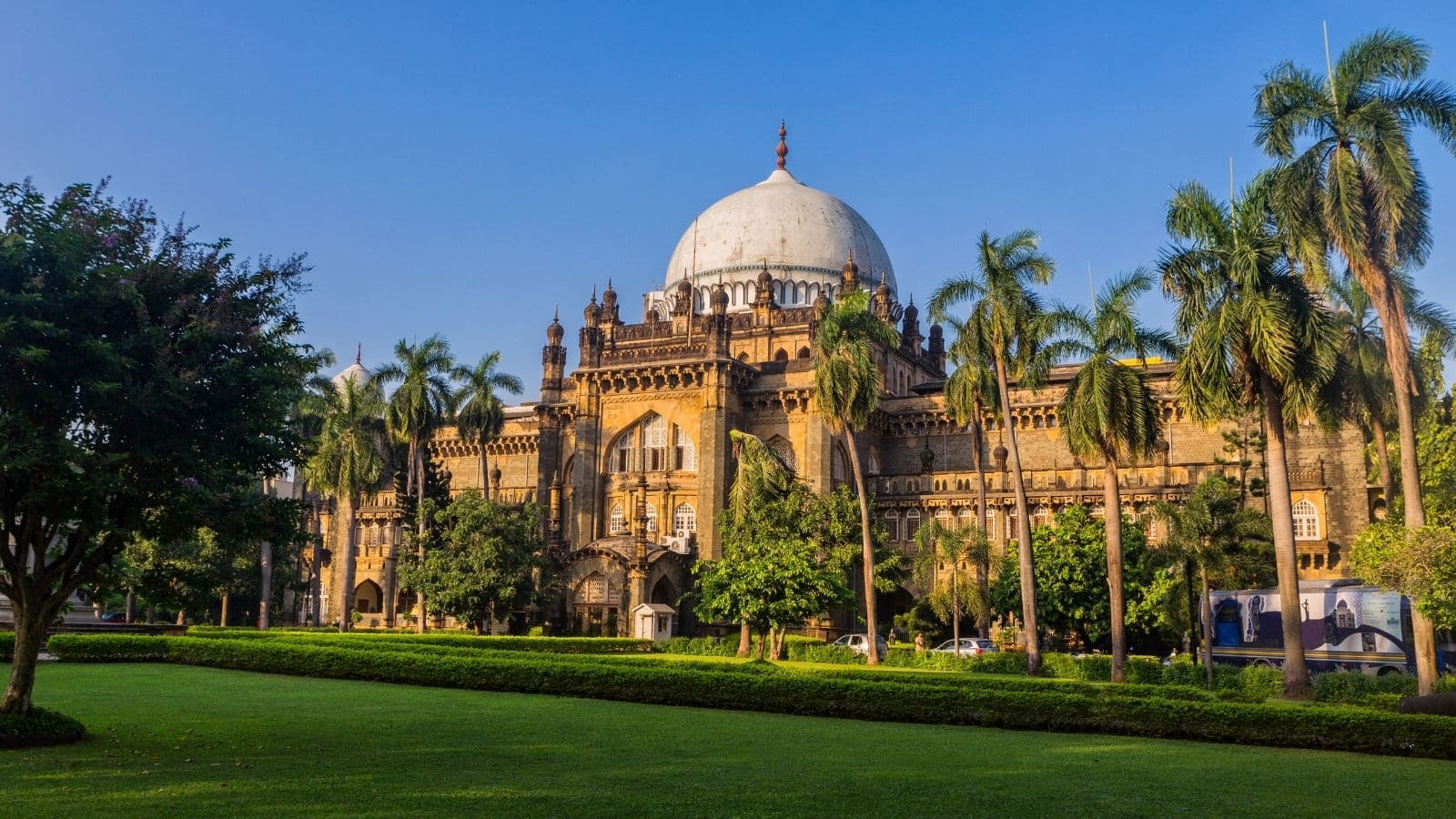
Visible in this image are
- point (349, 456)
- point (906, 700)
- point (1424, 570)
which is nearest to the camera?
point (906, 700)

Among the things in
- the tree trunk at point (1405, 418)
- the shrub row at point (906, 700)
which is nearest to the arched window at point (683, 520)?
the shrub row at point (906, 700)

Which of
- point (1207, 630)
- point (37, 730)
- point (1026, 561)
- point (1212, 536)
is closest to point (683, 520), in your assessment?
point (1026, 561)

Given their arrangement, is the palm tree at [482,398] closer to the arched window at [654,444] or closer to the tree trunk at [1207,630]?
the arched window at [654,444]

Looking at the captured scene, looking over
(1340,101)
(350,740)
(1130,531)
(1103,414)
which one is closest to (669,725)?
(350,740)

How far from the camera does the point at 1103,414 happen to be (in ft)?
→ 104

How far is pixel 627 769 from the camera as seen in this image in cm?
1480

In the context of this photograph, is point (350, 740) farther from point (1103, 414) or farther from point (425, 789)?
point (1103, 414)

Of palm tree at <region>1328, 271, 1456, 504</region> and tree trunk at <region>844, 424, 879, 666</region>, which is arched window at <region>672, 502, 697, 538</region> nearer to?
tree trunk at <region>844, 424, 879, 666</region>

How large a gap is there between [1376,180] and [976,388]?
688 inches

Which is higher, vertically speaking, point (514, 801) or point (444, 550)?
point (444, 550)

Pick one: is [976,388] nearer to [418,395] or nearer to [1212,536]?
[1212,536]

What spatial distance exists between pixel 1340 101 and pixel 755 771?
64.5 ft

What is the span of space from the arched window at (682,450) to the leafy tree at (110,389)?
42.0m

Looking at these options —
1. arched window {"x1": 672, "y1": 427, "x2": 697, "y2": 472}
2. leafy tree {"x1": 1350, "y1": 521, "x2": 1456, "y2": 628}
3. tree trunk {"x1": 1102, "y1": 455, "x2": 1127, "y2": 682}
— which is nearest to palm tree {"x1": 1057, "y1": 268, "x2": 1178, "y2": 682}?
tree trunk {"x1": 1102, "y1": 455, "x2": 1127, "y2": 682}
